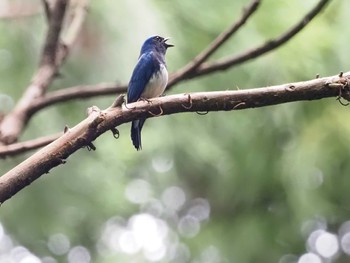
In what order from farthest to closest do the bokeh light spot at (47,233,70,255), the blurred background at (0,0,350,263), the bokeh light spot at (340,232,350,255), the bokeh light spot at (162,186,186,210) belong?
the bokeh light spot at (162,186,186,210), the bokeh light spot at (340,232,350,255), the bokeh light spot at (47,233,70,255), the blurred background at (0,0,350,263)

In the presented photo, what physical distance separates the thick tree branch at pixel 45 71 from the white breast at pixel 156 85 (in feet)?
0.84

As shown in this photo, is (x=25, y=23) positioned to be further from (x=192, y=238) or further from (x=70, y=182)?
(x=192, y=238)

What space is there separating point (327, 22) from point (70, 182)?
0.83 m

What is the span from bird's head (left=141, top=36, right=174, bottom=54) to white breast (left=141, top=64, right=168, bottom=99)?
0.09 meters

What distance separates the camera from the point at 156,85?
1.48 metres

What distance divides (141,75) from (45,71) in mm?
327

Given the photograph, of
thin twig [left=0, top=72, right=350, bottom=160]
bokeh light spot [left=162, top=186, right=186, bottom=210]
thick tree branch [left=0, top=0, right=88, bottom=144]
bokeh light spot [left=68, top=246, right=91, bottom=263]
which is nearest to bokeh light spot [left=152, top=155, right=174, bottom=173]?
thick tree branch [left=0, top=0, right=88, bottom=144]

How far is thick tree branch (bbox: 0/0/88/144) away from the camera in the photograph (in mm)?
1623

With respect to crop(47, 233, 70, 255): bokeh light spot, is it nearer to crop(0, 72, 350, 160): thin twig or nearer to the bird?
the bird

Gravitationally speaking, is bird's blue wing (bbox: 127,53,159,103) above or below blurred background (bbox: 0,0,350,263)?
below

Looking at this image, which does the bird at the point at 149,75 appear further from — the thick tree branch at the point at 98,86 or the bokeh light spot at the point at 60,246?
the bokeh light spot at the point at 60,246

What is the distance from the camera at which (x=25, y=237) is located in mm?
2490

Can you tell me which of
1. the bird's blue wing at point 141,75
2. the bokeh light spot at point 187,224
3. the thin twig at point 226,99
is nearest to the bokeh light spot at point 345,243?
the bokeh light spot at point 187,224

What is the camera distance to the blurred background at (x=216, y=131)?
1886 millimetres
